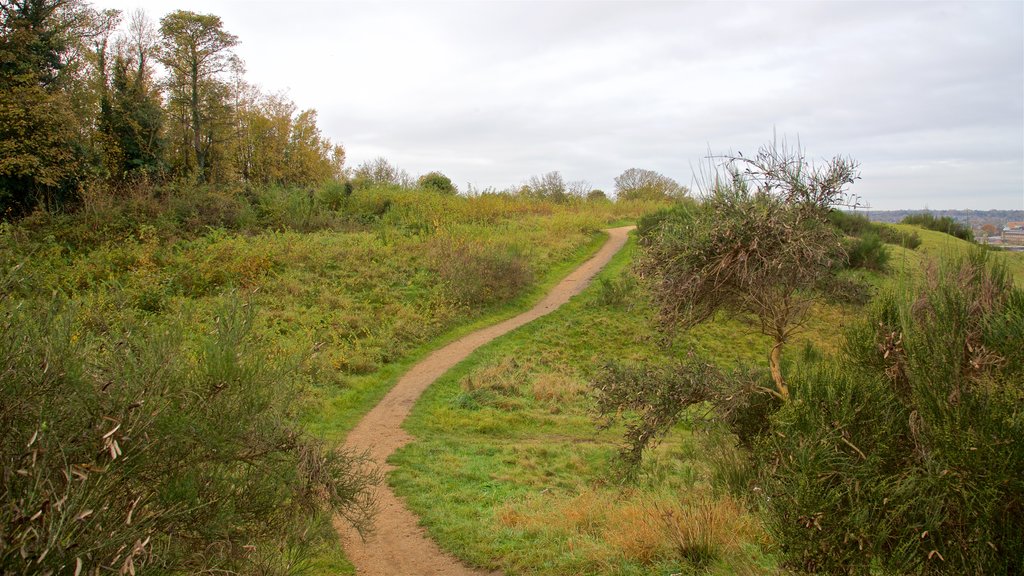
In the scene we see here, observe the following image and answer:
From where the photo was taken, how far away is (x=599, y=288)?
22172mm

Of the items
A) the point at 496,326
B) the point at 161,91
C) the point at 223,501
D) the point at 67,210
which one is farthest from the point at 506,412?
the point at 161,91

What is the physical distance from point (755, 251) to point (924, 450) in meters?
2.73

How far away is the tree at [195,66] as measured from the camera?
25.6m

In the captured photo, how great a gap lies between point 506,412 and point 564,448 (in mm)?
2304

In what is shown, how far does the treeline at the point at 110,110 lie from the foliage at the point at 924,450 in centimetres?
2159

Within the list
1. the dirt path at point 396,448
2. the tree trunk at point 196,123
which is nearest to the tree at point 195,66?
the tree trunk at point 196,123

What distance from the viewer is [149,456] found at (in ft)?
9.87

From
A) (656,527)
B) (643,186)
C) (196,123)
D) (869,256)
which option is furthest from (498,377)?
(643,186)

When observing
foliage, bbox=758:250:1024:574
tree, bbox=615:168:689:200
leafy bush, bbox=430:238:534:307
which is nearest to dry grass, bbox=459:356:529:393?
leafy bush, bbox=430:238:534:307

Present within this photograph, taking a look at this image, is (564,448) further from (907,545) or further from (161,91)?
(161,91)

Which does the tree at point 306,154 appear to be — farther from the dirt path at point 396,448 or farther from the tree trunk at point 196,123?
the dirt path at point 396,448

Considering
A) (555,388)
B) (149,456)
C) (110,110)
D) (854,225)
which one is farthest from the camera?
(854,225)

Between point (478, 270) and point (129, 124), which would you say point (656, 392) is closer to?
point (478, 270)

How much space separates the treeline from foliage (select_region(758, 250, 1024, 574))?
850 inches
